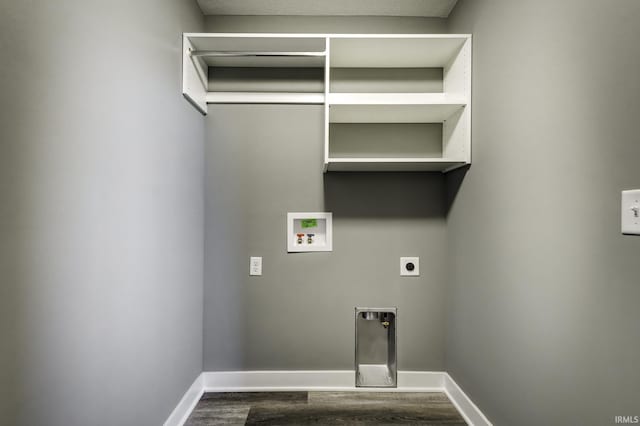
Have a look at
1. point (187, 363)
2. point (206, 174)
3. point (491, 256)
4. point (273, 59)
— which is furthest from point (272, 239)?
point (491, 256)

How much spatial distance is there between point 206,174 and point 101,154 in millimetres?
1102

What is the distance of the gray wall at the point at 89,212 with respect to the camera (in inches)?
31.7

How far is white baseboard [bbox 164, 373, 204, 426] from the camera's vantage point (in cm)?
175

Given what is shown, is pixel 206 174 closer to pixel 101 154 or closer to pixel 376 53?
pixel 101 154

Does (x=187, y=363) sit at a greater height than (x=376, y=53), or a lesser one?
lesser

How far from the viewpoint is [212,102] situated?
2.21 m

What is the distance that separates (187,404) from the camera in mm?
1920

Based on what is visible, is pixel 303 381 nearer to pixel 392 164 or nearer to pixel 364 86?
pixel 392 164

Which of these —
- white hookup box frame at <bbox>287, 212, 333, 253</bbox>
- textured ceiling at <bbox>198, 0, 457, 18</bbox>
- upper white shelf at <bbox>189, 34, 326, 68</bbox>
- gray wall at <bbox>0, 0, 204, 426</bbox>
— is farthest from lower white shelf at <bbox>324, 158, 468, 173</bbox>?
textured ceiling at <bbox>198, 0, 457, 18</bbox>

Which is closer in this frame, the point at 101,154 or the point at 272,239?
the point at 101,154

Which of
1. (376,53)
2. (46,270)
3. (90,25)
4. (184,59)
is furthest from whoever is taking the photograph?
(376,53)

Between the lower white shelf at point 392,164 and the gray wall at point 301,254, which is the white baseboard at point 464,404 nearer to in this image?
the gray wall at point 301,254

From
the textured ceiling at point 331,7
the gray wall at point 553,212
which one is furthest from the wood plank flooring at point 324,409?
the textured ceiling at point 331,7

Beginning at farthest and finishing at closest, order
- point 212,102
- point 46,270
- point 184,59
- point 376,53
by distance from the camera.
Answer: point 212,102 → point 376,53 → point 184,59 → point 46,270
